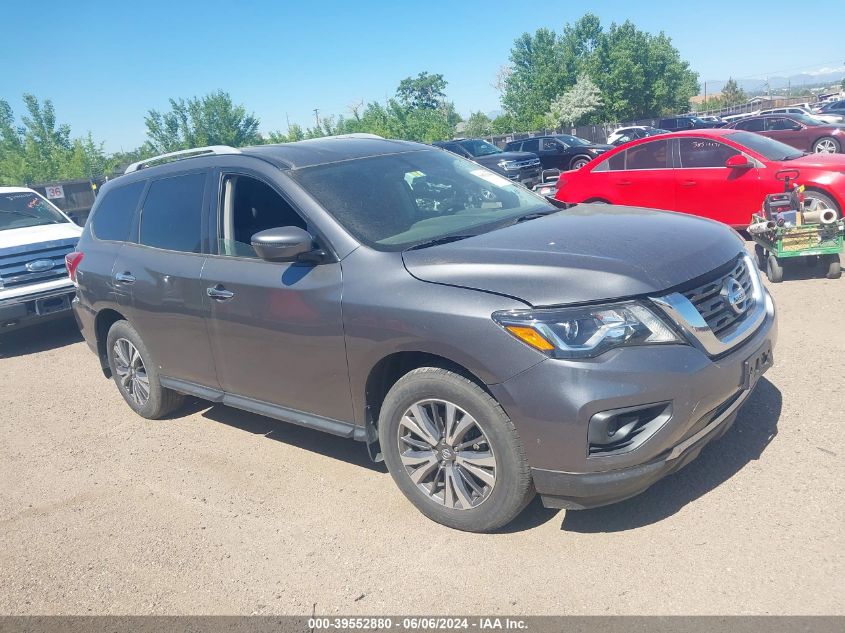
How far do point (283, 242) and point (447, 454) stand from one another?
4.49 ft

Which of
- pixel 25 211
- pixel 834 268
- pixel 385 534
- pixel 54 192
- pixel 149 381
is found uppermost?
pixel 54 192

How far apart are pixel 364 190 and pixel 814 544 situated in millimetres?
2897

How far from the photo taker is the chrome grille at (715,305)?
3137 mm

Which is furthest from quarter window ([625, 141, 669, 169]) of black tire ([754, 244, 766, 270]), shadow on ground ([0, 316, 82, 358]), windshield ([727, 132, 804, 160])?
shadow on ground ([0, 316, 82, 358])

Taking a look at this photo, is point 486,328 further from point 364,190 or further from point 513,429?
point 364,190

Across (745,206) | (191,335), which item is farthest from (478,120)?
(191,335)

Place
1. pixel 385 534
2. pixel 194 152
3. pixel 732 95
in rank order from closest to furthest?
1. pixel 385 534
2. pixel 194 152
3. pixel 732 95

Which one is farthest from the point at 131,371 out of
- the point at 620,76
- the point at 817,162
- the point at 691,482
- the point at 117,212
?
the point at 620,76

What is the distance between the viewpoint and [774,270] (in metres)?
7.26

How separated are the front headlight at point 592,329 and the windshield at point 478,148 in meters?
19.6

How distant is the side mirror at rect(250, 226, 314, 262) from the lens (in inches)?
143

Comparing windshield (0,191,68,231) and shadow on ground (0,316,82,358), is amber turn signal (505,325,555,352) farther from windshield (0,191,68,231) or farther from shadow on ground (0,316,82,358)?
windshield (0,191,68,231)

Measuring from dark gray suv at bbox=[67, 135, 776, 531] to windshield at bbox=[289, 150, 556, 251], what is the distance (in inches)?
0.6

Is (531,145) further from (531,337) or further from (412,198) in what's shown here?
(531,337)
